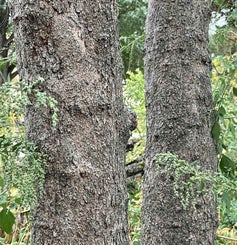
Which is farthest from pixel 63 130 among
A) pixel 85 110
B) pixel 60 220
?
pixel 60 220

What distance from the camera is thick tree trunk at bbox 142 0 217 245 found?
1781 mm

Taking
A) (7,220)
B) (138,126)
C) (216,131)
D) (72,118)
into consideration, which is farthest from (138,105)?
(72,118)

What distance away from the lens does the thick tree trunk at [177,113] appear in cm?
178

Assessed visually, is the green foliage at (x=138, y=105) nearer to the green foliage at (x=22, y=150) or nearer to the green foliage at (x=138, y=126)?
the green foliage at (x=138, y=126)

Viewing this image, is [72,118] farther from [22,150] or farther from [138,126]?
[138,126]

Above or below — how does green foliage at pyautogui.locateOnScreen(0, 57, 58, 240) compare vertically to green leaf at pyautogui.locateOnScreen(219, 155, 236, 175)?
above

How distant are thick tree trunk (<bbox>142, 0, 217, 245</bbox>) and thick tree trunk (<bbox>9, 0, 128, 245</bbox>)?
612 mm

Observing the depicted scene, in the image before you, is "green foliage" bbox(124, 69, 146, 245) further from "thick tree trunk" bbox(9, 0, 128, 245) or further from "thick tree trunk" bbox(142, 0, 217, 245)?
"thick tree trunk" bbox(9, 0, 128, 245)

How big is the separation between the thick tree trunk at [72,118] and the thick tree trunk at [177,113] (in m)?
0.61

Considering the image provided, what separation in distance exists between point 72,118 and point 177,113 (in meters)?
0.74

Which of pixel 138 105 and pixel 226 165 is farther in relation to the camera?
pixel 138 105

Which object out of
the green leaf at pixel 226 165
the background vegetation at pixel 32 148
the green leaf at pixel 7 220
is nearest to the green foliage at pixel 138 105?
the background vegetation at pixel 32 148

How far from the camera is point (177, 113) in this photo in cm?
183

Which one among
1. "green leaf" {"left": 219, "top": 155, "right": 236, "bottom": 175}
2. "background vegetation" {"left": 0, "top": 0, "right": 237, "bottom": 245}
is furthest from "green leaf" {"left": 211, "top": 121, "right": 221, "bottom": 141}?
"green leaf" {"left": 219, "top": 155, "right": 236, "bottom": 175}
